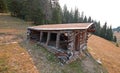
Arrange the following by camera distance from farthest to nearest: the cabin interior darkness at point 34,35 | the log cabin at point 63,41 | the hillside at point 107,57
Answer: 1. the cabin interior darkness at point 34,35
2. the hillside at point 107,57
3. the log cabin at point 63,41

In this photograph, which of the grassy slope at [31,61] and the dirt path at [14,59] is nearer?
the dirt path at [14,59]

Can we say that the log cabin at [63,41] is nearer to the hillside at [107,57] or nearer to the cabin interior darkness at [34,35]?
the cabin interior darkness at [34,35]

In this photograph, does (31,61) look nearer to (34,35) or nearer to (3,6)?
(34,35)

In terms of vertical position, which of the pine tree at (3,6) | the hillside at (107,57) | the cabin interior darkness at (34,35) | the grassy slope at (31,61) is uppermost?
the pine tree at (3,6)

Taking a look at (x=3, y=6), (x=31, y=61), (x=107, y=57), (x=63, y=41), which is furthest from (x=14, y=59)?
(x=3, y=6)

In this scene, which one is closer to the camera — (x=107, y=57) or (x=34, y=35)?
(x=34, y=35)

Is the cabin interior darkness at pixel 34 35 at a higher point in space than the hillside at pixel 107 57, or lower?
higher

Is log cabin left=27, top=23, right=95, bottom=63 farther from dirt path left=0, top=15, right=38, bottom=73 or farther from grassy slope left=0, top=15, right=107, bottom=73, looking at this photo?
dirt path left=0, top=15, right=38, bottom=73

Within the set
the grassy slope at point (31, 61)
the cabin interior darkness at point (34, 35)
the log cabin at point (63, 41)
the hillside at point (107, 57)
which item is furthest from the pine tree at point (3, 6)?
the cabin interior darkness at point (34, 35)

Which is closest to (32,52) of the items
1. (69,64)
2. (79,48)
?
(69,64)

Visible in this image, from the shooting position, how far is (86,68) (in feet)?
68.7

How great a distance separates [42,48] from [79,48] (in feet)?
15.4

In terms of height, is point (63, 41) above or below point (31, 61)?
above

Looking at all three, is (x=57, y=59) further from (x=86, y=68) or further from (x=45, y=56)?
(x=86, y=68)
